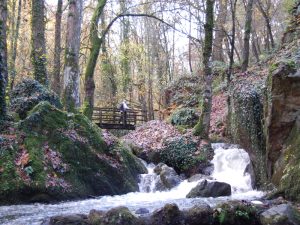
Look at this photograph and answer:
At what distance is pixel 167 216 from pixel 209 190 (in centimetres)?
348

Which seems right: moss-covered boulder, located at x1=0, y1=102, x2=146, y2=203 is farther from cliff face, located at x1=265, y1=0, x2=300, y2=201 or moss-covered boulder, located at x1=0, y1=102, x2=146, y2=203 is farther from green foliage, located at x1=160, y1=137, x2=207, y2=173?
cliff face, located at x1=265, y1=0, x2=300, y2=201

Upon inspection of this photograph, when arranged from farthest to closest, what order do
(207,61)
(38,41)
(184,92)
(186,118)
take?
(184,92), (186,118), (38,41), (207,61)

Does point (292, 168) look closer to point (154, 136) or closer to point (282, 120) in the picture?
point (282, 120)

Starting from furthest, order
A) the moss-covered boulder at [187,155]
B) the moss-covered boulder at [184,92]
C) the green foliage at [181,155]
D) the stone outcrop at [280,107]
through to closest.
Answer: the moss-covered boulder at [184,92] → the green foliage at [181,155] → the moss-covered boulder at [187,155] → the stone outcrop at [280,107]

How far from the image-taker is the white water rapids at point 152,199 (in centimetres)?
707

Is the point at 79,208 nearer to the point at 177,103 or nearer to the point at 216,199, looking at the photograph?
the point at 216,199

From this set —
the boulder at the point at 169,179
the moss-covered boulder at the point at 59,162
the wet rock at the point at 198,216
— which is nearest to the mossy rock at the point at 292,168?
the wet rock at the point at 198,216

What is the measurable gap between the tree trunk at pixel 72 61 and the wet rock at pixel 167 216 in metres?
8.01

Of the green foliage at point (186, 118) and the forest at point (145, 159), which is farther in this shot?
the green foliage at point (186, 118)

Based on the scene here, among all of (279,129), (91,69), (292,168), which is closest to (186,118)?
(91,69)

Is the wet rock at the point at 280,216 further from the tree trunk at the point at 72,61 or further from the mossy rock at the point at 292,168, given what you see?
the tree trunk at the point at 72,61

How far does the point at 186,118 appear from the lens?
18.0 metres

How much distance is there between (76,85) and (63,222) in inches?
339

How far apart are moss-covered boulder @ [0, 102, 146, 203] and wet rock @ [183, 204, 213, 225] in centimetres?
373
